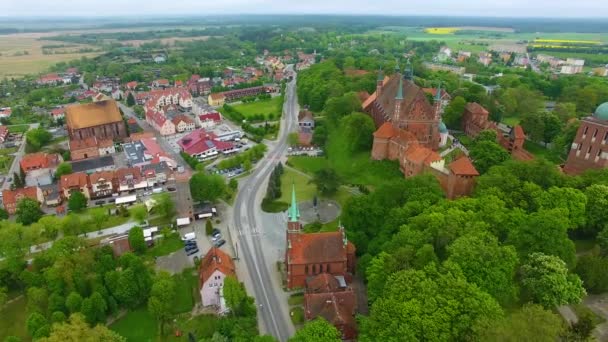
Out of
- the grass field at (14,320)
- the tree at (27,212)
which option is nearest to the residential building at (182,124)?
the tree at (27,212)

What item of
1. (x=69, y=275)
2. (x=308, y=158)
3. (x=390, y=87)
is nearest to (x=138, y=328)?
(x=69, y=275)

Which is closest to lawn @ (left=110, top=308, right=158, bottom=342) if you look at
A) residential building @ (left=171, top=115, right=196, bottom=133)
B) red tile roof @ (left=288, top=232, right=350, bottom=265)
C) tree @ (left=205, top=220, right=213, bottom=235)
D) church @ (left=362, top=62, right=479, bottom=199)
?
tree @ (left=205, top=220, right=213, bottom=235)

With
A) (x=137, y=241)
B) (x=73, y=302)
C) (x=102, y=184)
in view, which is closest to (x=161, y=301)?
(x=73, y=302)

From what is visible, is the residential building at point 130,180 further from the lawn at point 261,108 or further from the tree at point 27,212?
the lawn at point 261,108

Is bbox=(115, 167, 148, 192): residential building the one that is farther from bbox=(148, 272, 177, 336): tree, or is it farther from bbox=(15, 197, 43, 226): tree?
bbox=(148, 272, 177, 336): tree

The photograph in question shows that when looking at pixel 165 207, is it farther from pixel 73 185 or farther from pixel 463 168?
pixel 463 168
